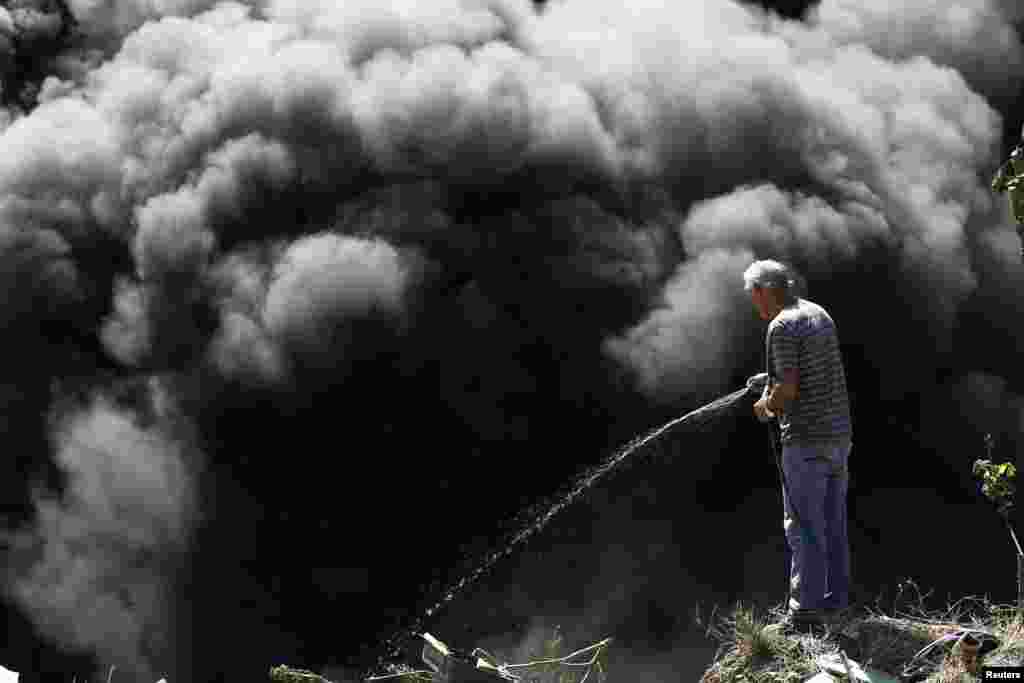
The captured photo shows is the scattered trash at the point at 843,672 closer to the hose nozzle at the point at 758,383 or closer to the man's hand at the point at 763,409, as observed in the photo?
the man's hand at the point at 763,409

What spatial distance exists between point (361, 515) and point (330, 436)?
88 centimetres

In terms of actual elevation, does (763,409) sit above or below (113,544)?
above

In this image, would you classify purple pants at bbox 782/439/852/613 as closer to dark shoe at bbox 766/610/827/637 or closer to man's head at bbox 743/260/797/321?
dark shoe at bbox 766/610/827/637

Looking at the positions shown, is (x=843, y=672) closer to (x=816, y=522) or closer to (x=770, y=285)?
(x=816, y=522)

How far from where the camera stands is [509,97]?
37.0 feet

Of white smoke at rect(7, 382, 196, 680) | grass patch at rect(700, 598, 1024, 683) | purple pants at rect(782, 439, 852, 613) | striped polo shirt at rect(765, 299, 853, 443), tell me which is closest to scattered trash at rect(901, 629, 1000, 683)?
grass patch at rect(700, 598, 1024, 683)

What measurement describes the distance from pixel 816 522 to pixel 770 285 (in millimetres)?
1056

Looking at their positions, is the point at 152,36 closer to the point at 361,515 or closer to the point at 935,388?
the point at 361,515

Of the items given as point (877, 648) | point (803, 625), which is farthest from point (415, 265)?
point (877, 648)

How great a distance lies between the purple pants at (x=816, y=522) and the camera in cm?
457

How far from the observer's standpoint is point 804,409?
457 centimetres

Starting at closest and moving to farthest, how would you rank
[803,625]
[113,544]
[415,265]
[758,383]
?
[803,625] → [758,383] → [415,265] → [113,544]

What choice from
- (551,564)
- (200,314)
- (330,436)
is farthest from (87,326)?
(551,564)

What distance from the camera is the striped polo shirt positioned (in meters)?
4.46
